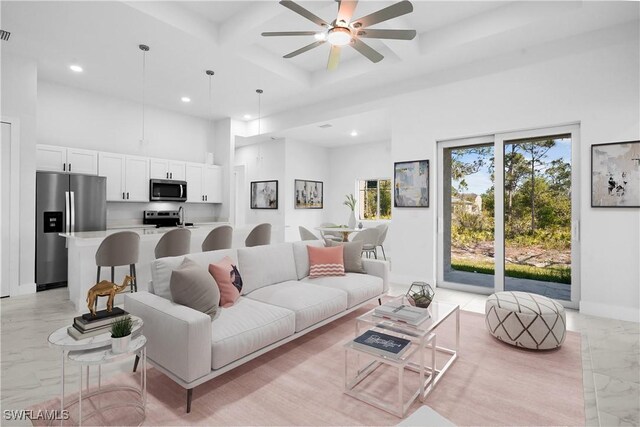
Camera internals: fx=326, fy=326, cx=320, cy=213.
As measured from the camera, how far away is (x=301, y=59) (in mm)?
4980

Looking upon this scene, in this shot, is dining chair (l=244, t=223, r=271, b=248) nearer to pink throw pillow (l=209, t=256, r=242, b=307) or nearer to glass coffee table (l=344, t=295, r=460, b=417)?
pink throw pillow (l=209, t=256, r=242, b=307)

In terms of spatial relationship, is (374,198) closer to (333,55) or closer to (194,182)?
(194,182)

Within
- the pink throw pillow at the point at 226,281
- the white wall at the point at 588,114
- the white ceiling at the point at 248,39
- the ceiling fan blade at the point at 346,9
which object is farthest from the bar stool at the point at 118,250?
the white wall at the point at 588,114

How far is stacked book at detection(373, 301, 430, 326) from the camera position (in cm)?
227

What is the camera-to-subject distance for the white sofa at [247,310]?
1.95 meters

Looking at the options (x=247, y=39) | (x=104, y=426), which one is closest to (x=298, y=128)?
(x=247, y=39)

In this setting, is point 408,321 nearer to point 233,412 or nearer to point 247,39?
point 233,412

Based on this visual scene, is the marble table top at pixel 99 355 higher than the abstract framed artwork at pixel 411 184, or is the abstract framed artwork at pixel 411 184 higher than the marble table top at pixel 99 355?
the abstract framed artwork at pixel 411 184

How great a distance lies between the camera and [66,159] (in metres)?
5.16

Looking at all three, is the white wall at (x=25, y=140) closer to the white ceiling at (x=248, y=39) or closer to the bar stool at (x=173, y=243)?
the white ceiling at (x=248, y=39)

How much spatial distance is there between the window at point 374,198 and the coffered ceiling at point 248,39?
137 inches

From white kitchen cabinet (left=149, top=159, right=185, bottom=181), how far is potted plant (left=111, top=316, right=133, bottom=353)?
201 inches

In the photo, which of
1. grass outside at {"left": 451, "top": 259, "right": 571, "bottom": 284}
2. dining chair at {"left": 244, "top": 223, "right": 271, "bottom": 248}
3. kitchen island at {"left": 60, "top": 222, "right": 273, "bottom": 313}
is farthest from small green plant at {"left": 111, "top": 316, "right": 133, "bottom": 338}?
grass outside at {"left": 451, "top": 259, "right": 571, "bottom": 284}

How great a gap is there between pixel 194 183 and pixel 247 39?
3.73m
